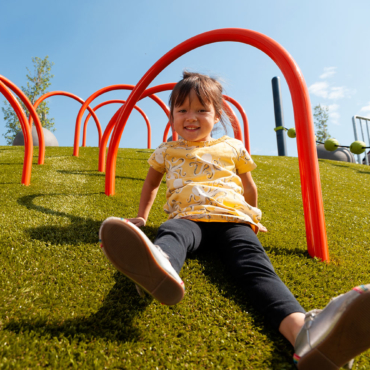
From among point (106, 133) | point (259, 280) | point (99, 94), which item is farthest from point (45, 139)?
point (259, 280)

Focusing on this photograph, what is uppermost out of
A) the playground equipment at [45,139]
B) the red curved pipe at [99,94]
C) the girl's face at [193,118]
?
the playground equipment at [45,139]

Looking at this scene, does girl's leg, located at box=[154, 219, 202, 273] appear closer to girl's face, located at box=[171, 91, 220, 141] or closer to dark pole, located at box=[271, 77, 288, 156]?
girl's face, located at box=[171, 91, 220, 141]

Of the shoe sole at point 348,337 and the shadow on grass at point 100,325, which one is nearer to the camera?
the shoe sole at point 348,337

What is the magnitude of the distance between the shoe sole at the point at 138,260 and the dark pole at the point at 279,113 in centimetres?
1343

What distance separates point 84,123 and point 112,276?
9319 millimetres

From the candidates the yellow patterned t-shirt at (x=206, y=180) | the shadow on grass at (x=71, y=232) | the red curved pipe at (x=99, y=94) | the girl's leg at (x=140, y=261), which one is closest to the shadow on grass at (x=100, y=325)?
the girl's leg at (x=140, y=261)

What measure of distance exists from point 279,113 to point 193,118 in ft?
41.2

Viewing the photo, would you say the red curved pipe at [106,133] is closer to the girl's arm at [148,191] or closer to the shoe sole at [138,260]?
the girl's arm at [148,191]

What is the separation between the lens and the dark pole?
521 inches

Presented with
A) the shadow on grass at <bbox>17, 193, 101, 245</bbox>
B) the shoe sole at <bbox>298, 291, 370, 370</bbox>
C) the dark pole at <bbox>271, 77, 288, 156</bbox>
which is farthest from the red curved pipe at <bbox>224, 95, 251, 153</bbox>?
the dark pole at <bbox>271, 77, 288, 156</bbox>

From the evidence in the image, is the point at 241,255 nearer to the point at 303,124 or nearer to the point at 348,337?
the point at 348,337

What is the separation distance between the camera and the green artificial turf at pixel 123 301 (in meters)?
0.92

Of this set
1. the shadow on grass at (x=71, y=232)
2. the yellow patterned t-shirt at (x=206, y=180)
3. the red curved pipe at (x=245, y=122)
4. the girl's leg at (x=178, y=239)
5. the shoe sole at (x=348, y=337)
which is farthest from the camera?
the red curved pipe at (x=245, y=122)

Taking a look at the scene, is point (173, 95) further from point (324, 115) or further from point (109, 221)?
point (324, 115)
